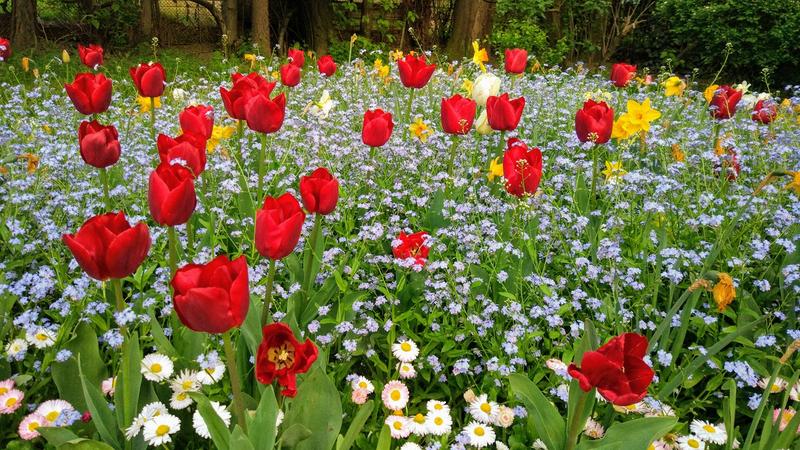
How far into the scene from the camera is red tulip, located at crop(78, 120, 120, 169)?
195 centimetres

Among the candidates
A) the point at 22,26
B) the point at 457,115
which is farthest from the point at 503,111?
the point at 22,26

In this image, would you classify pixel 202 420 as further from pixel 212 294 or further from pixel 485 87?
pixel 485 87

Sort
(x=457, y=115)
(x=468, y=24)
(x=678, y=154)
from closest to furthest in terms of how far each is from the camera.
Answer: (x=457, y=115), (x=678, y=154), (x=468, y=24)

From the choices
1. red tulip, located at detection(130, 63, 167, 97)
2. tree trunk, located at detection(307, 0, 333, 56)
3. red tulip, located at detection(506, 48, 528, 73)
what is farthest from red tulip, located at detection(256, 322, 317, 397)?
tree trunk, located at detection(307, 0, 333, 56)

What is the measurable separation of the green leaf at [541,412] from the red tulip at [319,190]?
659mm

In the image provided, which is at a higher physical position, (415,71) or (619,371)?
(415,71)

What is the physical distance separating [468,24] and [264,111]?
7.72m

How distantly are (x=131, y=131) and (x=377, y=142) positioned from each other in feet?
5.59

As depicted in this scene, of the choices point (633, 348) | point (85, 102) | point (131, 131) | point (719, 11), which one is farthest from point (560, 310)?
point (719, 11)

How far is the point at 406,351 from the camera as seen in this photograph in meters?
2.02

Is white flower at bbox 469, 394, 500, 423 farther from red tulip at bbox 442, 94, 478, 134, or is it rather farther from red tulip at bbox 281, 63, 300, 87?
red tulip at bbox 281, 63, 300, 87

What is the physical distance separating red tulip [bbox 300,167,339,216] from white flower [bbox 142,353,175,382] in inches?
21.7

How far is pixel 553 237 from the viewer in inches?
103

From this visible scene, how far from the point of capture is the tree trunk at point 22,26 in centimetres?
867
